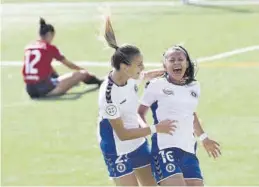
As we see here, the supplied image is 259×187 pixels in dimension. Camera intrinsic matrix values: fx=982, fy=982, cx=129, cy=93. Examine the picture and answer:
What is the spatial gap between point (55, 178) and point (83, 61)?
335 inches

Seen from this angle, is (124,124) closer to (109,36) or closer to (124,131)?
(124,131)

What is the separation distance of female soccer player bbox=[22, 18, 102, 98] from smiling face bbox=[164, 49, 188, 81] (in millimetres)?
7797

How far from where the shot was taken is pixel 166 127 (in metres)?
9.15

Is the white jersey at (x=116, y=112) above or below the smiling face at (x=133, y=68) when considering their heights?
below

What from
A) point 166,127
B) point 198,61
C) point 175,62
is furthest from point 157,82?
point 198,61

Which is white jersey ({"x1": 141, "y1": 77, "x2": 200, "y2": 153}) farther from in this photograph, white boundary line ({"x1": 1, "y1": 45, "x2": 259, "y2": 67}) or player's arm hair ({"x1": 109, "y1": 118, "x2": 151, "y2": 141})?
white boundary line ({"x1": 1, "y1": 45, "x2": 259, "y2": 67})

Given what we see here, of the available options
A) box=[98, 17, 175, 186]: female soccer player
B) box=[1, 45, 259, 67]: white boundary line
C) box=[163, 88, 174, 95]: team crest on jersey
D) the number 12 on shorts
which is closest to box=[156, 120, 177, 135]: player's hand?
box=[98, 17, 175, 186]: female soccer player

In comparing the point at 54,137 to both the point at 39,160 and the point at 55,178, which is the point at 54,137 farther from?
the point at 55,178

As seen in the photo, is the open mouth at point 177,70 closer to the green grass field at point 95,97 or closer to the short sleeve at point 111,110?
the short sleeve at point 111,110

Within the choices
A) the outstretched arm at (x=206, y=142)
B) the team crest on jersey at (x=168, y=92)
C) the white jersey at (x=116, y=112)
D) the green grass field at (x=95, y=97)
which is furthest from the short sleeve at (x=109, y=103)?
the green grass field at (x=95, y=97)

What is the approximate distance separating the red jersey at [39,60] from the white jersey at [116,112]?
783 centimetres

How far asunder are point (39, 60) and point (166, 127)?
8.33 meters

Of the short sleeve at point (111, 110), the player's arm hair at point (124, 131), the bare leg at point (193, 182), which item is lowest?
the bare leg at point (193, 182)

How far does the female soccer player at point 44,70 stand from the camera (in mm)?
17156
